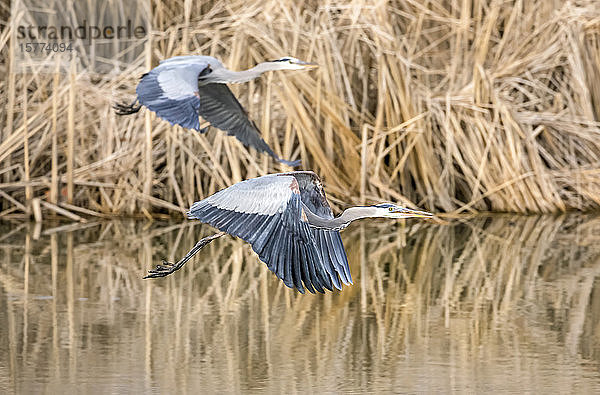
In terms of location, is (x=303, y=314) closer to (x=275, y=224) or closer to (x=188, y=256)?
(x=188, y=256)

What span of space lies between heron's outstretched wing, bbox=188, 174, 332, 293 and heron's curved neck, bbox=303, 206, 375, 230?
0.13m

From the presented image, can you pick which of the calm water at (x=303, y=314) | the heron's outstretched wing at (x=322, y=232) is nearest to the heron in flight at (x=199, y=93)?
the calm water at (x=303, y=314)

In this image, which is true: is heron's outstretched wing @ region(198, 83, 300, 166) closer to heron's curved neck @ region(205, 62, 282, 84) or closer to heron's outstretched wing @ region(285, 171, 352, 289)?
heron's curved neck @ region(205, 62, 282, 84)

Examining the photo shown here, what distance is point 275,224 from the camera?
3785 mm

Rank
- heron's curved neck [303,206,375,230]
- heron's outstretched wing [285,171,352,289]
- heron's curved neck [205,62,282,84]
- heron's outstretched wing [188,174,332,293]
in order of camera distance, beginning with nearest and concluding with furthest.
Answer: heron's outstretched wing [188,174,332,293]
heron's curved neck [303,206,375,230]
heron's outstretched wing [285,171,352,289]
heron's curved neck [205,62,282,84]

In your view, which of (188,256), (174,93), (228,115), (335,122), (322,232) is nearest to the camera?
(322,232)

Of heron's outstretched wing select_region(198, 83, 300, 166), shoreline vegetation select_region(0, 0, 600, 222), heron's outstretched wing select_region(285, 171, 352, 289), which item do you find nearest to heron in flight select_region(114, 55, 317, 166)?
heron's outstretched wing select_region(198, 83, 300, 166)

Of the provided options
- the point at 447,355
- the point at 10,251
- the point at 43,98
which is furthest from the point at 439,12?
the point at 447,355

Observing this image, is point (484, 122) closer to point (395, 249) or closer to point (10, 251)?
point (395, 249)

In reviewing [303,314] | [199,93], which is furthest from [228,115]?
[303,314]

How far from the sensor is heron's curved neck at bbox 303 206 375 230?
4.05 metres

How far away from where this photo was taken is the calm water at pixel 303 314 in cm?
447

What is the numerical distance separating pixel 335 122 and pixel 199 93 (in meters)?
2.49

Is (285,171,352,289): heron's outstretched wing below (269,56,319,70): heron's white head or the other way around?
below
